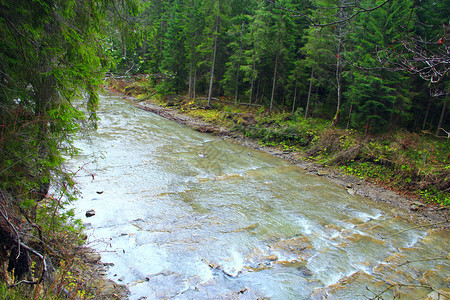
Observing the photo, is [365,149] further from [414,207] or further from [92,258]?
[92,258]

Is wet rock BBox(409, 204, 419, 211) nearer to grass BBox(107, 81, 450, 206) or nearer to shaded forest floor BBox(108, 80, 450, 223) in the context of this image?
shaded forest floor BBox(108, 80, 450, 223)

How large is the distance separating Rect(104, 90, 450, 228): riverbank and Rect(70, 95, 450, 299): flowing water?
0.73 meters

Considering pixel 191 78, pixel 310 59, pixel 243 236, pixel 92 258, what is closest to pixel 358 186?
pixel 243 236

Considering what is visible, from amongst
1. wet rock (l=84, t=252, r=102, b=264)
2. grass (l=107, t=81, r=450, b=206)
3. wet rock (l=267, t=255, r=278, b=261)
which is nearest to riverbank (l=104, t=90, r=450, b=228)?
grass (l=107, t=81, r=450, b=206)

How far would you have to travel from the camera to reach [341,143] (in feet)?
51.8

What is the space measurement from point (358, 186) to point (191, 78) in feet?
79.2

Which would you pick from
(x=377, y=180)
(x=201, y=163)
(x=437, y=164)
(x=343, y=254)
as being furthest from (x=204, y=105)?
(x=343, y=254)

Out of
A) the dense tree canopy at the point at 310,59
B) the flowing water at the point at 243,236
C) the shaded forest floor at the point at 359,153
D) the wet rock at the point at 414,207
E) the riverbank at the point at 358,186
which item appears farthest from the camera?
the dense tree canopy at the point at 310,59

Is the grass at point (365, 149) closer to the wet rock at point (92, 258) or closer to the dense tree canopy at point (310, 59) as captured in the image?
the dense tree canopy at point (310, 59)

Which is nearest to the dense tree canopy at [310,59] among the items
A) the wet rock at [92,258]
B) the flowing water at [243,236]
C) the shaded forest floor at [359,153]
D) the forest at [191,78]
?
the forest at [191,78]

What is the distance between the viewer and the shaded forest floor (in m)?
11.1

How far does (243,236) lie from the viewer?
25.0 ft

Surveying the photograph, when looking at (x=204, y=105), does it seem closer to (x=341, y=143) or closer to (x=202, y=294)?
(x=341, y=143)

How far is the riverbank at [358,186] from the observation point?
10148mm
